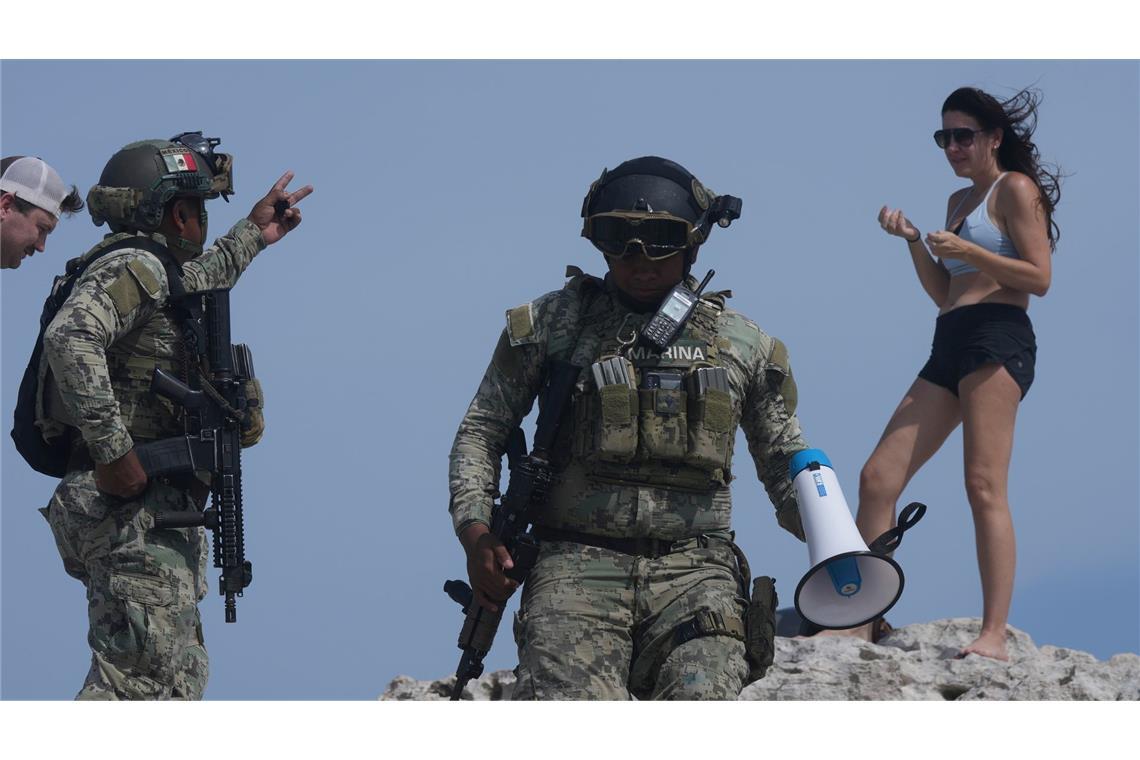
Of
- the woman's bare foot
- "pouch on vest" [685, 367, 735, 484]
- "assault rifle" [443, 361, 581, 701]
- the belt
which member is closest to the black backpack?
"assault rifle" [443, 361, 581, 701]

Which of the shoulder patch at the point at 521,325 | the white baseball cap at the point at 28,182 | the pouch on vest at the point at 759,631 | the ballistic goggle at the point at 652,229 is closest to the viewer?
the pouch on vest at the point at 759,631

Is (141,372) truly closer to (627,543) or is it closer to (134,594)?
(134,594)

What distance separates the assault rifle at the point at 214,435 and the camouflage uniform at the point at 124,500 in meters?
0.08

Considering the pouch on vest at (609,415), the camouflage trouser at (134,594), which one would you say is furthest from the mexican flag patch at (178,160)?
the pouch on vest at (609,415)

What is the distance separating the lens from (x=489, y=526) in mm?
9102

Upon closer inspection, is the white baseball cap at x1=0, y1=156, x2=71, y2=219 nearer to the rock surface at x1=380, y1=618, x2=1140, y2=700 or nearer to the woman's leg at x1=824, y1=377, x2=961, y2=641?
the rock surface at x1=380, y1=618, x2=1140, y2=700

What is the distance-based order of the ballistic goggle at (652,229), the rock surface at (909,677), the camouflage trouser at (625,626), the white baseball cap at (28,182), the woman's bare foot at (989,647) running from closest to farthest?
1. the camouflage trouser at (625,626)
2. the ballistic goggle at (652,229)
3. the white baseball cap at (28,182)
4. the rock surface at (909,677)
5. the woman's bare foot at (989,647)

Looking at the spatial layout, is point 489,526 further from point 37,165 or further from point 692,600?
point 37,165

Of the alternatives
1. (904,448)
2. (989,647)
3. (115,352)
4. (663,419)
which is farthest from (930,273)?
(115,352)

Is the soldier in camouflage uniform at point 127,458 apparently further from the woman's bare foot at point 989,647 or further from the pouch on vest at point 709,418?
the woman's bare foot at point 989,647

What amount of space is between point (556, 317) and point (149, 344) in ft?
6.94

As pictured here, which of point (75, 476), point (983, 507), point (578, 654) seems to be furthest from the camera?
point (983, 507)

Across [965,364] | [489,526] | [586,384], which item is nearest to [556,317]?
[586,384]

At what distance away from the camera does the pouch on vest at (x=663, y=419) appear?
9023 mm
